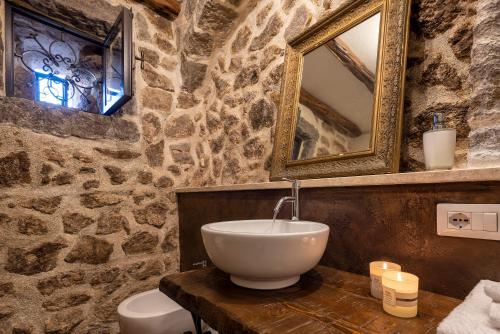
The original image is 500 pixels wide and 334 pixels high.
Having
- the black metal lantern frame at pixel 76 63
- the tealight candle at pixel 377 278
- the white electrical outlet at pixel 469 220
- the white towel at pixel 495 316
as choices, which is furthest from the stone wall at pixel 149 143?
Answer: the white towel at pixel 495 316

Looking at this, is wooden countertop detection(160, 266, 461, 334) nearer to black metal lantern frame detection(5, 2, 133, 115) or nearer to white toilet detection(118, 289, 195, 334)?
white toilet detection(118, 289, 195, 334)

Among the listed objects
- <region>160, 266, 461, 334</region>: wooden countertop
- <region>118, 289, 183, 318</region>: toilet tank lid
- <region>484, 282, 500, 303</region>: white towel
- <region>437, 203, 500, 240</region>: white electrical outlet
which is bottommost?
<region>118, 289, 183, 318</region>: toilet tank lid

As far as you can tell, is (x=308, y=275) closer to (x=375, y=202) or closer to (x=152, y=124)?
(x=375, y=202)

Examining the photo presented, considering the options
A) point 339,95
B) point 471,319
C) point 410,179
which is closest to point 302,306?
point 471,319

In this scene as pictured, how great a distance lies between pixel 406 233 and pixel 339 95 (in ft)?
2.01

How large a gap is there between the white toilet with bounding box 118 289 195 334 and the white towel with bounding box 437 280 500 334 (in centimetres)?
116

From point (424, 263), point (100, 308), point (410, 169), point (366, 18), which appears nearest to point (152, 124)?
point (100, 308)

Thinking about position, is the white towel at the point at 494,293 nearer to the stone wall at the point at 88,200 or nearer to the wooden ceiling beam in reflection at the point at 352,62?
the wooden ceiling beam in reflection at the point at 352,62

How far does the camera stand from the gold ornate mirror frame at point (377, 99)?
2.89ft

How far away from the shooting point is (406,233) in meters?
0.76

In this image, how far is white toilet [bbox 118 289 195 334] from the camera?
1.17 meters

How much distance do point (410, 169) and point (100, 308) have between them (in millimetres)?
1723

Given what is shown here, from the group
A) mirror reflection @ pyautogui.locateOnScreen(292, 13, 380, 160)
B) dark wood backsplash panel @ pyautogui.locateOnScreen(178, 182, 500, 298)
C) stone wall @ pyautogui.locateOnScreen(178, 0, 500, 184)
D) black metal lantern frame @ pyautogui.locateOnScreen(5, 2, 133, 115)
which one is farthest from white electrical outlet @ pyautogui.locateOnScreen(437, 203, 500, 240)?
black metal lantern frame @ pyautogui.locateOnScreen(5, 2, 133, 115)

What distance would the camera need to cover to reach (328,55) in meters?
1.17
